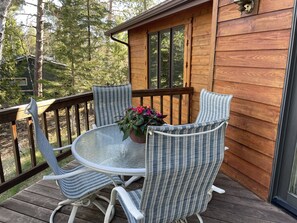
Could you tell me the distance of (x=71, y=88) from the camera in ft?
32.1

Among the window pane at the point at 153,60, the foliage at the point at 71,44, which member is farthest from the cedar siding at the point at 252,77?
the foliage at the point at 71,44

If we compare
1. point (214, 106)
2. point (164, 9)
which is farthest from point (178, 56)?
point (214, 106)

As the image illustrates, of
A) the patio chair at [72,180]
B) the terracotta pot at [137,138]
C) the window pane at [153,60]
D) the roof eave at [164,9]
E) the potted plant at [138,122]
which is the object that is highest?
the roof eave at [164,9]

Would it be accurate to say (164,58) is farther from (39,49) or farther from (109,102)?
(39,49)

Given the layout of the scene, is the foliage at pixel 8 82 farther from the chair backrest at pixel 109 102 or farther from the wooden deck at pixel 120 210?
the wooden deck at pixel 120 210

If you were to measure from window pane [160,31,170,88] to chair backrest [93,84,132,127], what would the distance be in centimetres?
223

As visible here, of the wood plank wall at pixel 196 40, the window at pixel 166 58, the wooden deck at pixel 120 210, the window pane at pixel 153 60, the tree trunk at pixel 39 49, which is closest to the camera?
the wooden deck at pixel 120 210

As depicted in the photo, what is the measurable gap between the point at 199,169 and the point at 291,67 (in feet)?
4.33

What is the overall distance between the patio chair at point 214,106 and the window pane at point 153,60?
3.06 m

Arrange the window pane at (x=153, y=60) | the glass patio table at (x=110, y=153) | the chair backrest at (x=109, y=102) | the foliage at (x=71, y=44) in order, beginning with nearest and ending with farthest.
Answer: the glass patio table at (x=110, y=153) < the chair backrest at (x=109, y=102) < the window pane at (x=153, y=60) < the foliage at (x=71, y=44)

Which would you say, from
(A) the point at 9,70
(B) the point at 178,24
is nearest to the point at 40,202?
(B) the point at 178,24

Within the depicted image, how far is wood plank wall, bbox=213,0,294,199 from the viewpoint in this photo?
1.98m

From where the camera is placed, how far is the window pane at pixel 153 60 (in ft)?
18.2

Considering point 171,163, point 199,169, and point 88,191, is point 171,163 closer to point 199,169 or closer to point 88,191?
point 199,169
